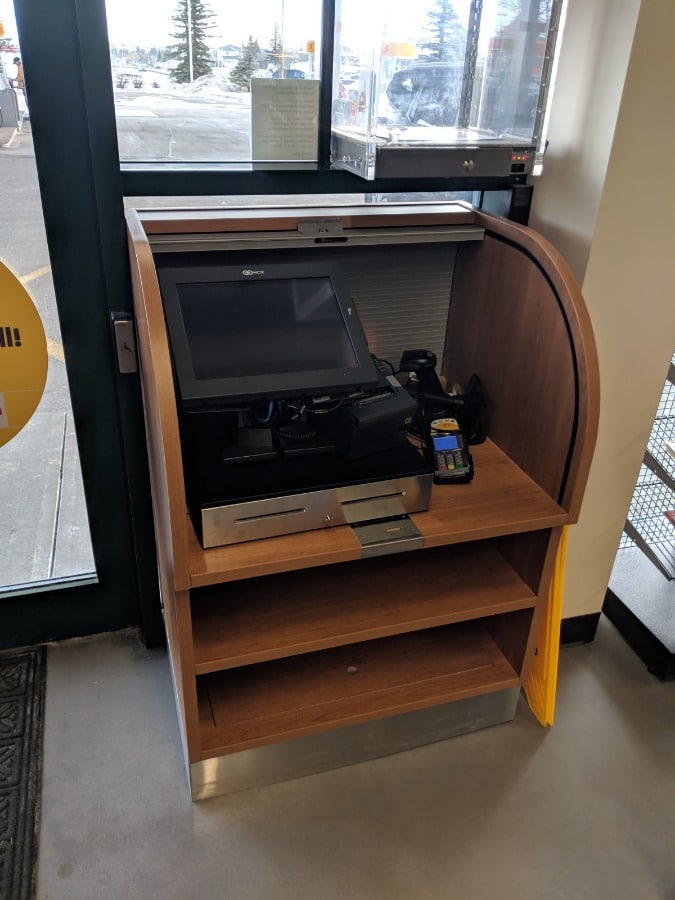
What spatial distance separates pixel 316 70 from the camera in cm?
163

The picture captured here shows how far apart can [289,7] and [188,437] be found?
3.18 ft

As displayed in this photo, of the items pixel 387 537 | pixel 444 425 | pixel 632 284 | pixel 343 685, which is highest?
pixel 632 284

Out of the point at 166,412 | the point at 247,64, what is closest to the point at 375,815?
the point at 166,412

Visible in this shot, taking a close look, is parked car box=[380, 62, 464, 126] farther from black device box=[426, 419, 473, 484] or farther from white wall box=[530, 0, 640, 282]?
black device box=[426, 419, 473, 484]

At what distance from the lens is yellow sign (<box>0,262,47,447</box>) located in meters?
1.69

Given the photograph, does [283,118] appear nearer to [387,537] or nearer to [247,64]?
[247,64]

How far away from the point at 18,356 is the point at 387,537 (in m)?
1.03

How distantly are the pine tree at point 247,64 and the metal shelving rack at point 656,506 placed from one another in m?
1.47

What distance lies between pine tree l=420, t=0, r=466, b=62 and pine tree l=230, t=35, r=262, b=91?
37 centimetres

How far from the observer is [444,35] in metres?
1.55

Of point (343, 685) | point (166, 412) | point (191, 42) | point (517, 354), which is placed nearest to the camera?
point (166, 412)

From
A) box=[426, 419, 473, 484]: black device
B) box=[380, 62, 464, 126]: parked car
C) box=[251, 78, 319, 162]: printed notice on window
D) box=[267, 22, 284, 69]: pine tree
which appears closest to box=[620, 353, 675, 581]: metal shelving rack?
box=[426, 419, 473, 484]: black device

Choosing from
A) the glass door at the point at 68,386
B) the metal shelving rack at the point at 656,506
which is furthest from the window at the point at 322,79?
the metal shelving rack at the point at 656,506

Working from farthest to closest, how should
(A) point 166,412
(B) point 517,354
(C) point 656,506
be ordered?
(C) point 656,506 → (B) point 517,354 → (A) point 166,412
